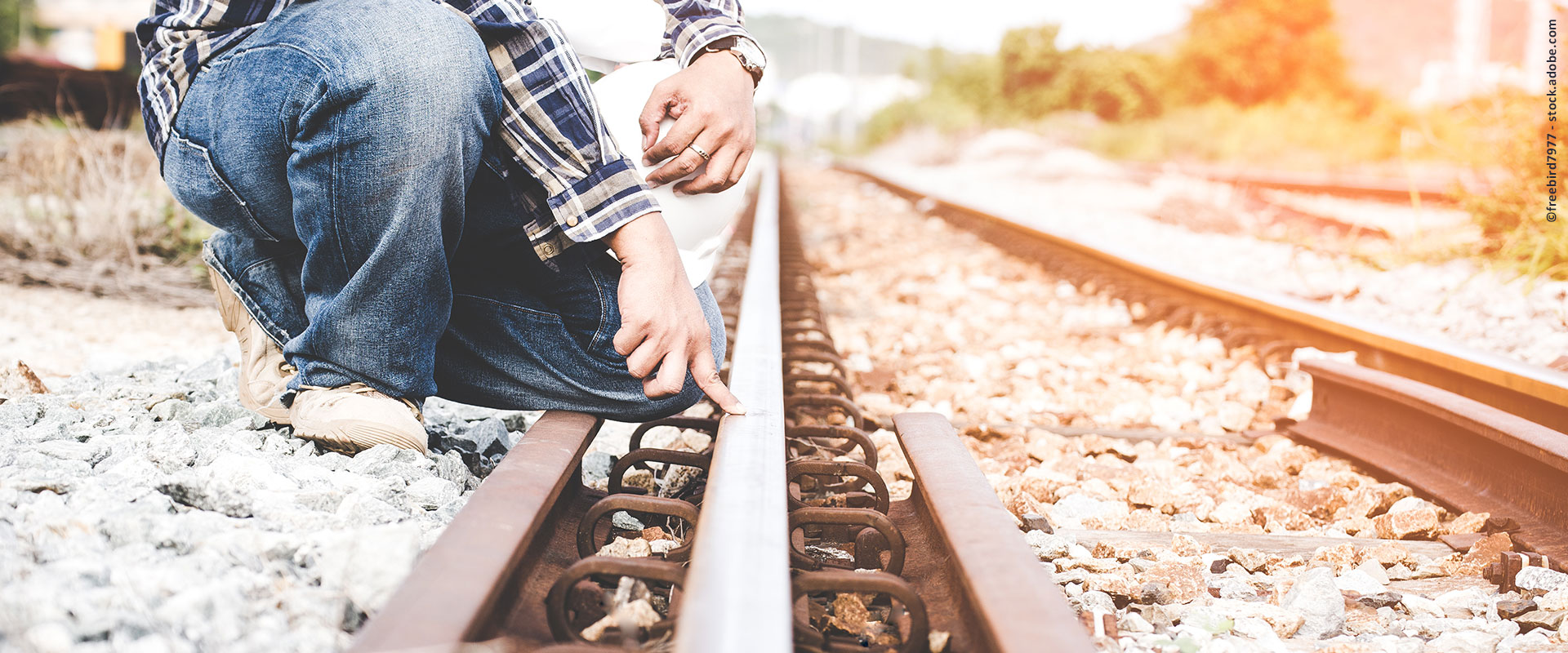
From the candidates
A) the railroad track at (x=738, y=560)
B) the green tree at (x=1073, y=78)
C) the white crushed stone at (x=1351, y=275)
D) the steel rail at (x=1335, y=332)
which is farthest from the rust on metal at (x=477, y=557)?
the green tree at (x=1073, y=78)

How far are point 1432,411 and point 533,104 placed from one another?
1843 millimetres

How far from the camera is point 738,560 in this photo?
1022 millimetres

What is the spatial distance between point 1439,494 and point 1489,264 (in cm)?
297

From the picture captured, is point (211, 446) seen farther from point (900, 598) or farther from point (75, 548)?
point (900, 598)

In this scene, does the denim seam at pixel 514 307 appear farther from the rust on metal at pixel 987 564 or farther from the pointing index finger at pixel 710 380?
the rust on metal at pixel 987 564

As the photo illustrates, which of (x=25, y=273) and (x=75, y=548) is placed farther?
(x=25, y=273)

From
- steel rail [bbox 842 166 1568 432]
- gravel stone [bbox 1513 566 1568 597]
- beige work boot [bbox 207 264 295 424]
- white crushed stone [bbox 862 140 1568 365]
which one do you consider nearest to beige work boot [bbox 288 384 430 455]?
beige work boot [bbox 207 264 295 424]

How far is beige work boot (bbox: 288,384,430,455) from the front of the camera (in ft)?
5.22

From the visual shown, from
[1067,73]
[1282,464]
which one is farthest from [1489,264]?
[1067,73]

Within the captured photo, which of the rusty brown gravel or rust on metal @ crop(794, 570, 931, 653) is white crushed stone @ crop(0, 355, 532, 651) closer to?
rust on metal @ crop(794, 570, 931, 653)

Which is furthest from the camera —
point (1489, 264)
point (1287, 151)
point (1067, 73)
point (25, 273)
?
point (1067, 73)

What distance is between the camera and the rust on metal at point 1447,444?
1764 millimetres

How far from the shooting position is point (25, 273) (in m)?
3.72

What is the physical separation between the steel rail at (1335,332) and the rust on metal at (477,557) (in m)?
2.05
